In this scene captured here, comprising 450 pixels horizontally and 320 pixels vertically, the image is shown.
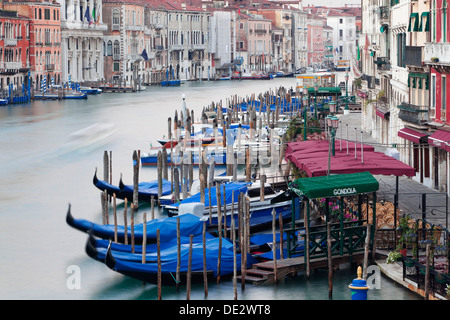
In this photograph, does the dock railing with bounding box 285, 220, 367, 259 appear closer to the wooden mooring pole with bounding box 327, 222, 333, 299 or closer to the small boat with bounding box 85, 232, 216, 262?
the wooden mooring pole with bounding box 327, 222, 333, 299

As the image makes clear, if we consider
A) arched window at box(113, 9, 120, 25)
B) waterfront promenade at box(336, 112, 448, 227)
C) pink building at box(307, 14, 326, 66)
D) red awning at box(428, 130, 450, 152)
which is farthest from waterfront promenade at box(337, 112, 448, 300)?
pink building at box(307, 14, 326, 66)

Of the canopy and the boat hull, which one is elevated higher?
the canopy

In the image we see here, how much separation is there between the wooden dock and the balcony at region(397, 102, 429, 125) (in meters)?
5.70

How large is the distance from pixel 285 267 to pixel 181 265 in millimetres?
1531

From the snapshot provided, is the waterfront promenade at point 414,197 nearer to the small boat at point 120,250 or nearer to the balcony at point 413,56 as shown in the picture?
the balcony at point 413,56

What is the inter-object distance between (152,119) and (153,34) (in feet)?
132

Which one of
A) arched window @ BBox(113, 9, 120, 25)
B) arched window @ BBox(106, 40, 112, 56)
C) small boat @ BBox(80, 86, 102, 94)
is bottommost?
small boat @ BBox(80, 86, 102, 94)

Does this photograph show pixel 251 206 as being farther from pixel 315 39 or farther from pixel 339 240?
pixel 315 39

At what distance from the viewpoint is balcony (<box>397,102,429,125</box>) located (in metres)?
20.5

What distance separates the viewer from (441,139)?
61.7ft

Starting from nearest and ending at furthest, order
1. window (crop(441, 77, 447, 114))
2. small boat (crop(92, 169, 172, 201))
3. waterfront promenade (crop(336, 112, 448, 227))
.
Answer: waterfront promenade (crop(336, 112, 448, 227)), window (crop(441, 77, 447, 114)), small boat (crop(92, 169, 172, 201))

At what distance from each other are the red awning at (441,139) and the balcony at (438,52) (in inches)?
50.7

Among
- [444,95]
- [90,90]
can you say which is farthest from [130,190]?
[90,90]
